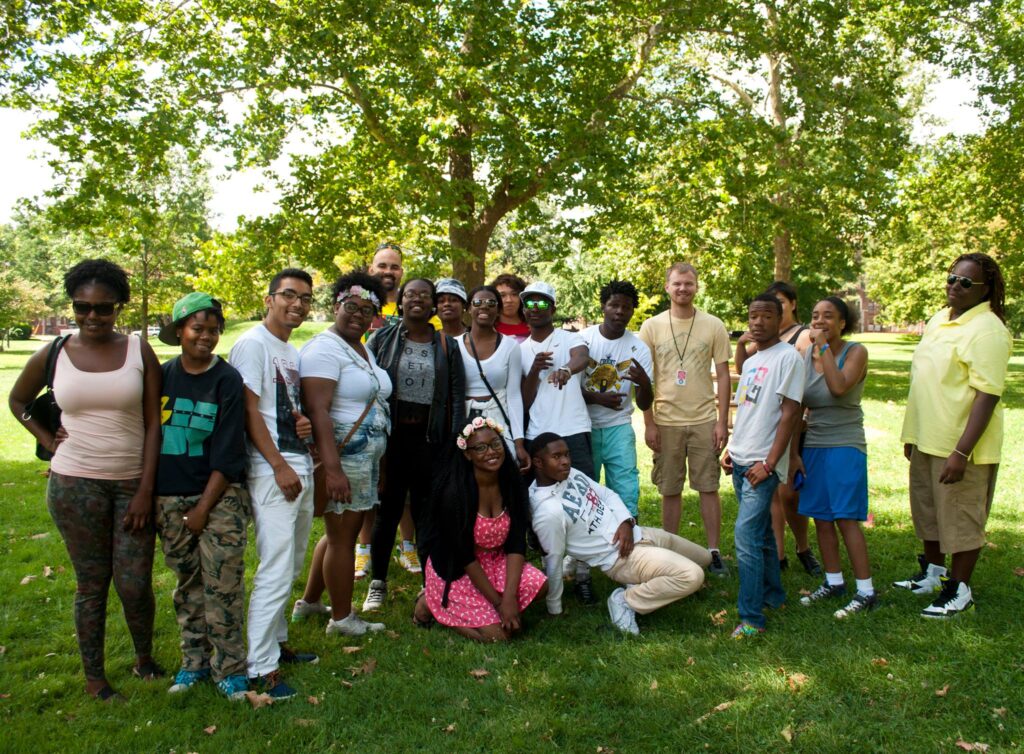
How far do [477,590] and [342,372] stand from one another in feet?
5.54

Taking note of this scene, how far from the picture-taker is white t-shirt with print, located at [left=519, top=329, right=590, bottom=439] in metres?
5.68

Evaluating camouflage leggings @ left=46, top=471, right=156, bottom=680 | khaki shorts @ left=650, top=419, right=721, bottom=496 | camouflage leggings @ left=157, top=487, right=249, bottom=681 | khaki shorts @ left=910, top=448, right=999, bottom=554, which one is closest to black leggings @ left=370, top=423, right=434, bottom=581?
camouflage leggings @ left=157, top=487, right=249, bottom=681

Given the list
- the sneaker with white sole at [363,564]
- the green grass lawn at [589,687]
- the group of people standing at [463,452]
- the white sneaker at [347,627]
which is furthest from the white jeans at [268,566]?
the sneaker with white sole at [363,564]

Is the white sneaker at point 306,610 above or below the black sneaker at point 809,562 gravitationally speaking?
below

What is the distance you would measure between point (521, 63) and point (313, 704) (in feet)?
36.0

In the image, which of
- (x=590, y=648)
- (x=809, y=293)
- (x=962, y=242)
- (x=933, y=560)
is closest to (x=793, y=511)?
(x=933, y=560)

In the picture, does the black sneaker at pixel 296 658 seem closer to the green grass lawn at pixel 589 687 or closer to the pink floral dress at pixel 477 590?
the green grass lawn at pixel 589 687

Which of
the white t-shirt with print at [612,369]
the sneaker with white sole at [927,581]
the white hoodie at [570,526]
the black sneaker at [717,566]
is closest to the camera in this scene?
the white hoodie at [570,526]

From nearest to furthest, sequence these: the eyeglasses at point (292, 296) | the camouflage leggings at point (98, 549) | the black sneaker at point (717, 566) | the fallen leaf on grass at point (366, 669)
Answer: the camouflage leggings at point (98, 549) < the eyeglasses at point (292, 296) < the fallen leaf on grass at point (366, 669) < the black sneaker at point (717, 566)

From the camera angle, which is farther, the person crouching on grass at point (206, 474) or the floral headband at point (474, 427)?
the floral headband at point (474, 427)

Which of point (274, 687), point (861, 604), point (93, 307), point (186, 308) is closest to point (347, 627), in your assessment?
point (274, 687)

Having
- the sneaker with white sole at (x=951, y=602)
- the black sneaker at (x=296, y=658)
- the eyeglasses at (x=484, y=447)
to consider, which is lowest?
the black sneaker at (x=296, y=658)

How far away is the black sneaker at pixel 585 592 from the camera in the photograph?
18.1 feet

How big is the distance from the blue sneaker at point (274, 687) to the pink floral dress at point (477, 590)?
3.77 ft
